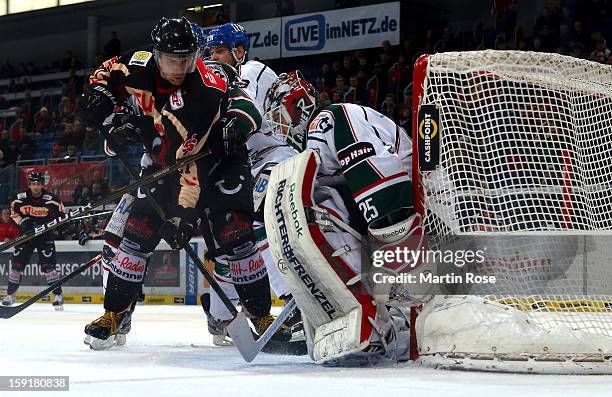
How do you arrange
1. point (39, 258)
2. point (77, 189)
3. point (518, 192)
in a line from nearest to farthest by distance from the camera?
point (518, 192)
point (39, 258)
point (77, 189)

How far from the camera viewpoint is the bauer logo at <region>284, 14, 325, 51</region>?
42.7 feet

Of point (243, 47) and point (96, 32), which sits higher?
point (96, 32)

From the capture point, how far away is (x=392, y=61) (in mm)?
12180

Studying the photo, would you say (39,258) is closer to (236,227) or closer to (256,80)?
(256,80)

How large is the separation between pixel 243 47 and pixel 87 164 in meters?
6.60

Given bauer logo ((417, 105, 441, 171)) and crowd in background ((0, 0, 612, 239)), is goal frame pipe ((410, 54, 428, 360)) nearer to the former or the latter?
bauer logo ((417, 105, 441, 171))

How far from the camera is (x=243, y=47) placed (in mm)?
4754

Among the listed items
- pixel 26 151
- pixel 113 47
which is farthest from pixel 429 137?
pixel 113 47

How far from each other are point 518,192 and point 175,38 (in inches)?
57.3

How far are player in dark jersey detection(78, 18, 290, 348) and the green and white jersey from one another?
0.72 metres

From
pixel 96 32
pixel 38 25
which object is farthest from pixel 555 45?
pixel 38 25

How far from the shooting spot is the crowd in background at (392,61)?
10.6 m

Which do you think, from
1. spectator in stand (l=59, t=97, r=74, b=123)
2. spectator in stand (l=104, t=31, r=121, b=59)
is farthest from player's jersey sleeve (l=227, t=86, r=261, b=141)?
spectator in stand (l=104, t=31, r=121, b=59)

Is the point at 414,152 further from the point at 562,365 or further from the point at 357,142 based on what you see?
the point at 562,365
